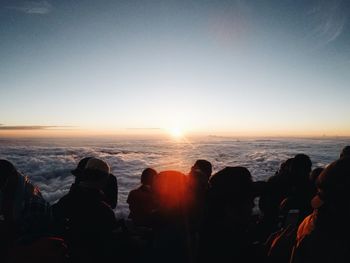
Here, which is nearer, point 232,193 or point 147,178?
point 232,193

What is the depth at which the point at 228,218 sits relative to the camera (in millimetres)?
1671

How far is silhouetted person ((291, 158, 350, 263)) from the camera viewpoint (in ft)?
4.60

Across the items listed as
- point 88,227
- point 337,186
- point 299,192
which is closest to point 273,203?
point 299,192

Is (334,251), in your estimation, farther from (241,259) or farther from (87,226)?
(87,226)

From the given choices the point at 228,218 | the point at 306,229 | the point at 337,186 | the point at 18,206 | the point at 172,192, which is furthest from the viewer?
the point at 18,206

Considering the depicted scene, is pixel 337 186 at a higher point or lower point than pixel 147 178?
higher

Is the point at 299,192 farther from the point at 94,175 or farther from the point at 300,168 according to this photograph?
the point at 94,175

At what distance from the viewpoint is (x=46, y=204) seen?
3271 mm

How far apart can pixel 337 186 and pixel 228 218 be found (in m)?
0.63

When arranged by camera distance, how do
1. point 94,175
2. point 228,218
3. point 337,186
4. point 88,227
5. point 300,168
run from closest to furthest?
point 337,186
point 228,218
point 88,227
point 94,175
point 300,168

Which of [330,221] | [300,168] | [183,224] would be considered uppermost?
[330,221]

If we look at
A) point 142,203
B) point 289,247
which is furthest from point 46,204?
point 289,247

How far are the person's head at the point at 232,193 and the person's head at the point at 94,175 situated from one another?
A: 4.66ft

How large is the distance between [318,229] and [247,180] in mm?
455
